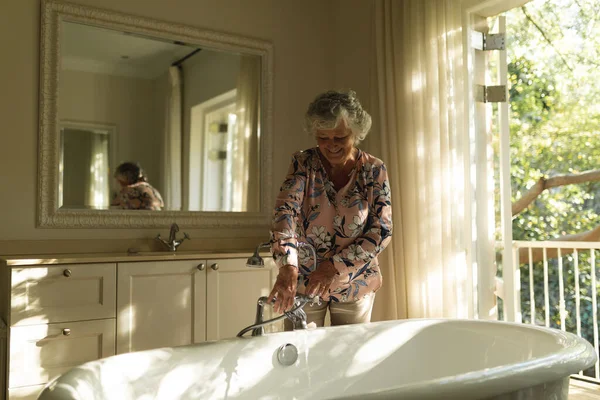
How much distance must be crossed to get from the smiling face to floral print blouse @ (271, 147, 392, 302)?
0.16ft

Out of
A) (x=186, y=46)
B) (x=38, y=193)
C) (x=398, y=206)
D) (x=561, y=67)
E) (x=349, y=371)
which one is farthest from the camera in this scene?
(x=561, y=67)

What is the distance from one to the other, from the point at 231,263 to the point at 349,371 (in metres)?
1.05

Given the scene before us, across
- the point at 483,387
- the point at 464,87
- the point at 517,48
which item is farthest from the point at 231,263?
the point at 517,48

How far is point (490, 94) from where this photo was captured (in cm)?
292

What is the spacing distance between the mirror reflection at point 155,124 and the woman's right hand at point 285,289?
5.18 ft

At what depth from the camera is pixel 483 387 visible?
4.04 ft

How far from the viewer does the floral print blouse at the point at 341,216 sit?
6.16 feet

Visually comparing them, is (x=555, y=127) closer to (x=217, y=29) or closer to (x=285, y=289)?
(x=217, y=29)

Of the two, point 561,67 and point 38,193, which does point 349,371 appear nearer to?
point 38,193

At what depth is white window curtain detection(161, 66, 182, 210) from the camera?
3139 mm

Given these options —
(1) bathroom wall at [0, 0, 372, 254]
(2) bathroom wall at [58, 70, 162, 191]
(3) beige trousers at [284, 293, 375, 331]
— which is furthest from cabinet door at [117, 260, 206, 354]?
(3) beige trousers at [284, 293, 375, 331]

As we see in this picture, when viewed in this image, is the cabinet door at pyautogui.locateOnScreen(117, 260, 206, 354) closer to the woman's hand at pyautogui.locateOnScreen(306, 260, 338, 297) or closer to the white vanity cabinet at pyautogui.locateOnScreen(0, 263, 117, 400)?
the white vanity cabinet at pyautogui.locateOnScreen(0, 263, 117, 400)

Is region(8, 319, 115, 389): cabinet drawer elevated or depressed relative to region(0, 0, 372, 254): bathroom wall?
depressed

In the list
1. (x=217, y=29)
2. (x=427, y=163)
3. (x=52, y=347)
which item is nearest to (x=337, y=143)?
(x=427, y=163)
